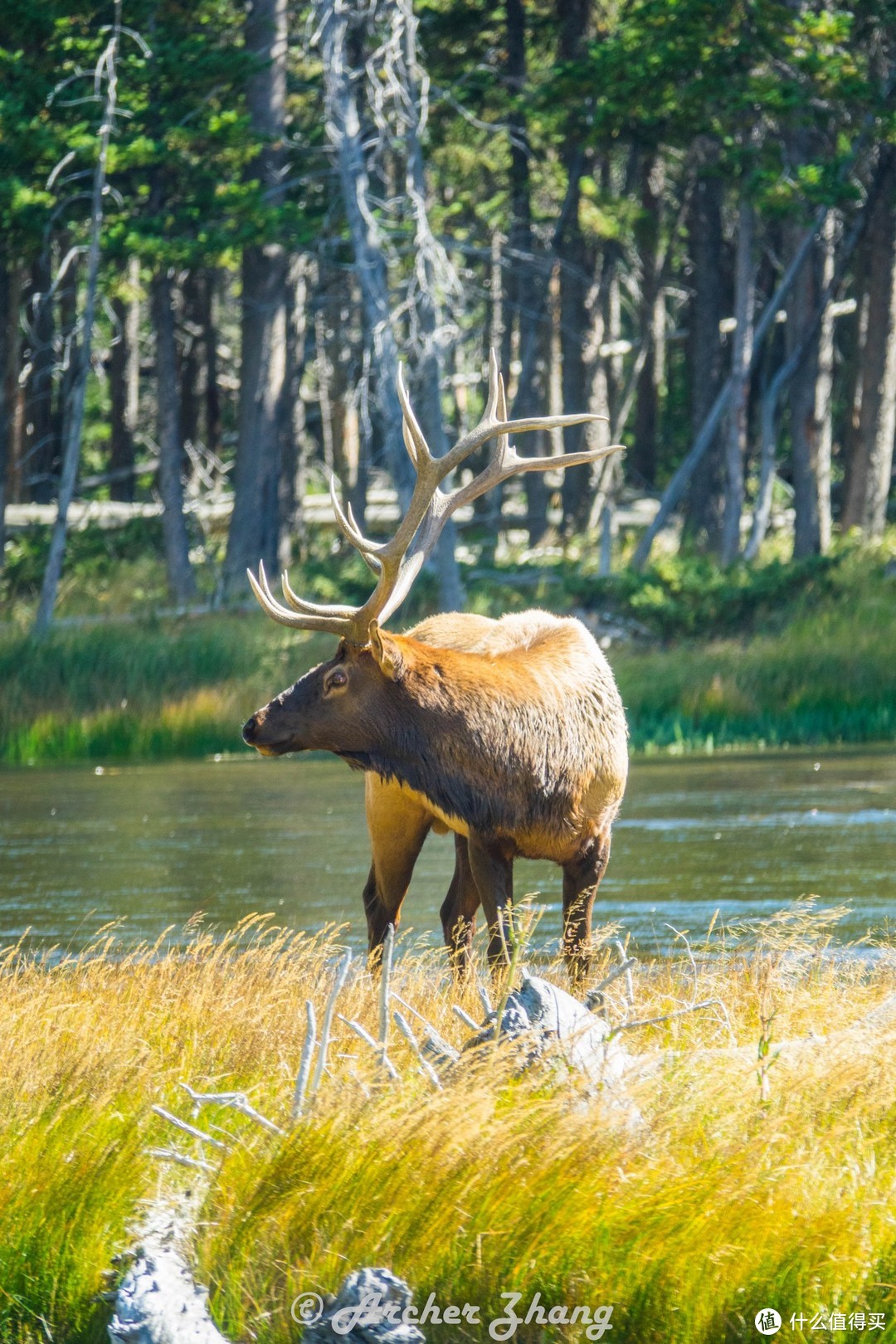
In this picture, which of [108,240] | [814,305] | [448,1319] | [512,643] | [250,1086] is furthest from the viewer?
[814,305]

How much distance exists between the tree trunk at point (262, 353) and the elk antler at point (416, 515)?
1757 centimetres

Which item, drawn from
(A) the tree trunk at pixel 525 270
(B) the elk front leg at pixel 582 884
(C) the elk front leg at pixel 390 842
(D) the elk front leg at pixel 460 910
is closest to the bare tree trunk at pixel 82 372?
(A) the tree trunk at pixel 525 270

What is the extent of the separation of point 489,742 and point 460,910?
1256mm

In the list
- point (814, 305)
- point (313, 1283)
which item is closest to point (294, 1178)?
point (313, 1283)

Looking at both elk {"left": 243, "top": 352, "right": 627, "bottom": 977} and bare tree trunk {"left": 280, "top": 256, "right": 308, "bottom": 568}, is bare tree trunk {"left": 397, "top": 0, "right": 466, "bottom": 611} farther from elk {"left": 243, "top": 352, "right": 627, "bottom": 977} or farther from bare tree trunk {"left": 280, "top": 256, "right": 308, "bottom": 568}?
elk {"left": 243, "top": 352, "right": 627, "bottom": 977}

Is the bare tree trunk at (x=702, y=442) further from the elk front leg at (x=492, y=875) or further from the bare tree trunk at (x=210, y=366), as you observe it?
the elk front leg at (x=492, y=875)

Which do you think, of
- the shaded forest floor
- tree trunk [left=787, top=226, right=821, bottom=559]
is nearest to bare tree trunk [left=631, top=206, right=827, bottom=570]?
the shaded forest floor

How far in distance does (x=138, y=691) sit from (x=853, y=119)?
500 inches

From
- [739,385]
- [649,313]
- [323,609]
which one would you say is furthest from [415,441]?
[649,313]

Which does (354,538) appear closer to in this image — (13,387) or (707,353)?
(707,353)

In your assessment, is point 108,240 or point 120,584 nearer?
point 108,240

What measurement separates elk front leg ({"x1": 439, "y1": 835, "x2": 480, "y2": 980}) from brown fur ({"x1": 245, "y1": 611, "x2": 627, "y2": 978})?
15 centimetres

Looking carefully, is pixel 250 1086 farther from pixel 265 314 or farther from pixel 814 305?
pixel 814 305

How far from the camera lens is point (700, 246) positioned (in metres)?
29.6
